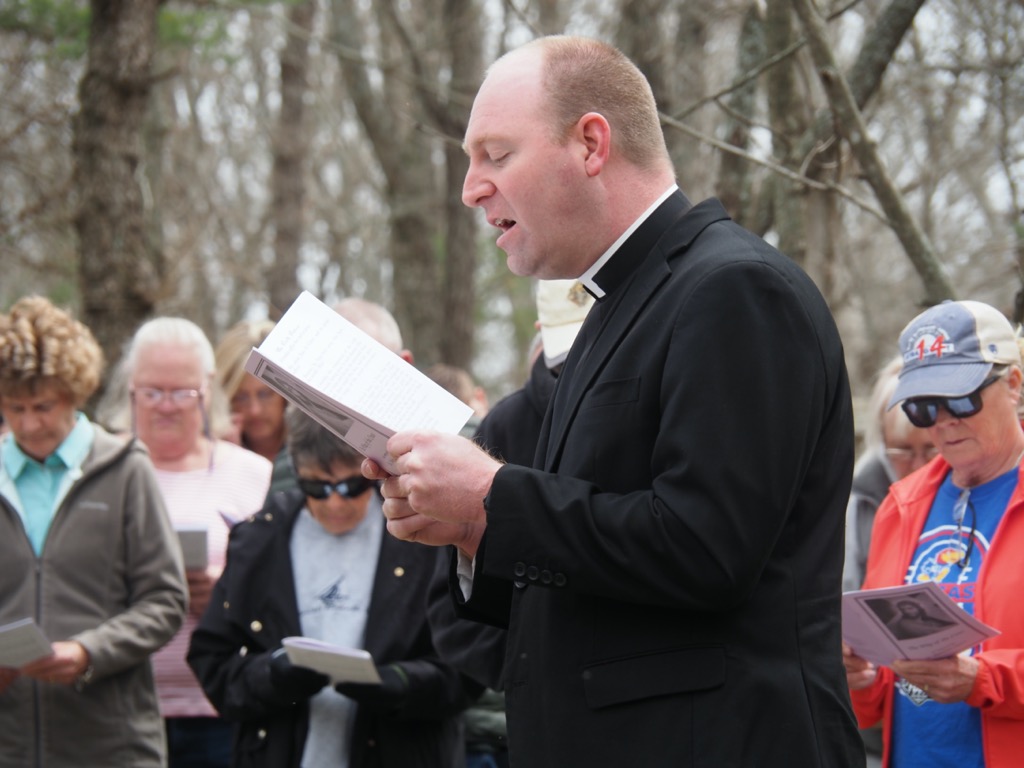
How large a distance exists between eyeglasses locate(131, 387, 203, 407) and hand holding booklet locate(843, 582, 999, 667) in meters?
3.07

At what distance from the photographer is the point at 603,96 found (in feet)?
7.76

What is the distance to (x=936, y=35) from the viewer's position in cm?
960

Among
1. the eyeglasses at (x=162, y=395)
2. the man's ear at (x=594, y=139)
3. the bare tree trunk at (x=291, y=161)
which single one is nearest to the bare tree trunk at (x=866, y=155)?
the man's ear at (x=594, y=139)

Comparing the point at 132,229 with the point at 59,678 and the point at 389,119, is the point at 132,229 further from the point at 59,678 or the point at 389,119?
the point at 389,119

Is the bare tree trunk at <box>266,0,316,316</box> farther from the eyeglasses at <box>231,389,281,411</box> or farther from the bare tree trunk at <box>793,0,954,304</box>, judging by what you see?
the bare tree trunk at <box>793,0,954,304</box>

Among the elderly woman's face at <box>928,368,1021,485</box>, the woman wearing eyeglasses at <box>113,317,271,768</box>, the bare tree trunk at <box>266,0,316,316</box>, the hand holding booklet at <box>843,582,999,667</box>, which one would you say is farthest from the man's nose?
the bare tree trunk at <box>266,0,316,316</box>

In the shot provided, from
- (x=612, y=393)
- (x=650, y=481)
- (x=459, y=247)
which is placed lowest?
(x=650, y=481)

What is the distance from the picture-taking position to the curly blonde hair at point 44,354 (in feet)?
14.6

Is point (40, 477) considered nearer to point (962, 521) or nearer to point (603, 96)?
point (603, 96)

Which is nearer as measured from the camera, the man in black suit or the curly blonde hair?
the man in black suit

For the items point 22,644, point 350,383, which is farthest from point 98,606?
point 350,383

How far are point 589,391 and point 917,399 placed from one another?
140cm

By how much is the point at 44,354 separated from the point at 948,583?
10.4 feet

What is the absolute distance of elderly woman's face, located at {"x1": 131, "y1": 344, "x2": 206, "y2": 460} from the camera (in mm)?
5223
